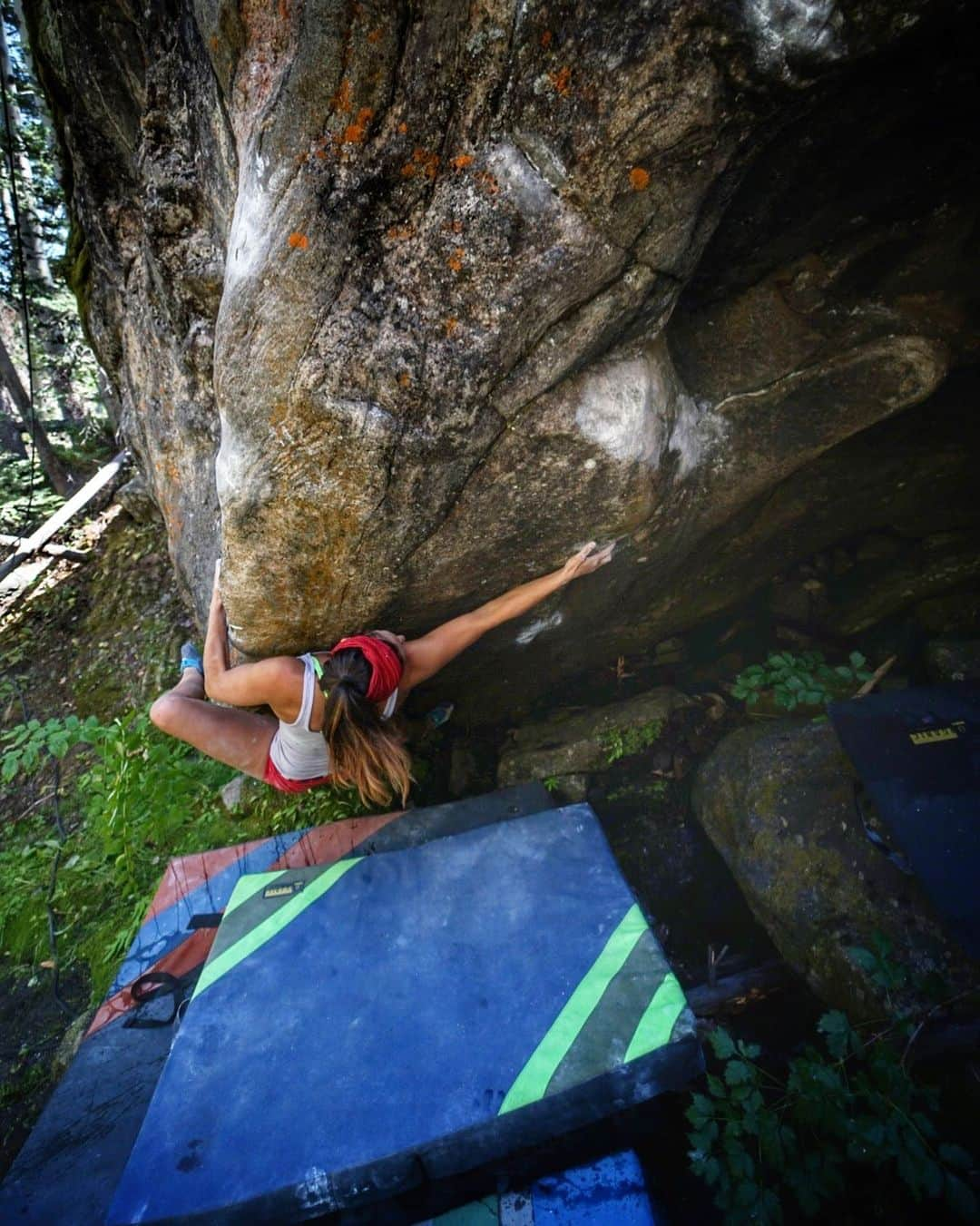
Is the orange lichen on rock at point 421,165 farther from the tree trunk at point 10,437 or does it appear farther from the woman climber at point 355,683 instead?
the tree trunk at point 10,437

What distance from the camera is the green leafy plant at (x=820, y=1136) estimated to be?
2066 mm

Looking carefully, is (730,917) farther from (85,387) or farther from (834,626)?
(85,387)

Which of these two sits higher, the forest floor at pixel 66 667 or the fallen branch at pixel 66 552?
the fallen branch at pixel 66 552

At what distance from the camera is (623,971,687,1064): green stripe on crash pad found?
211 cm

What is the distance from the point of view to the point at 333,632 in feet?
10.9

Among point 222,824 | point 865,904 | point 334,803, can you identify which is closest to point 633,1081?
point 865,904

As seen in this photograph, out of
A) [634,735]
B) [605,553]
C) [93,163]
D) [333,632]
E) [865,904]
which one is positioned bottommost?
[865,904]

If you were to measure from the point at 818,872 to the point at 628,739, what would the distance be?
4.54 feet

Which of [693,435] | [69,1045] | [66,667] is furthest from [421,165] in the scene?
[66,667]

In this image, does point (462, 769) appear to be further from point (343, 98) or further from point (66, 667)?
point (66, 667)

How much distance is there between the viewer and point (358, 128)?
2.32 m

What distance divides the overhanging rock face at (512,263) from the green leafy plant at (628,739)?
910mm

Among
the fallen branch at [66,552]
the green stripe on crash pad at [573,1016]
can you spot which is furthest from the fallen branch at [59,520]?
the green stripe on crash pad at [573,1016]

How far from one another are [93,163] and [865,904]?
6.33 meters
